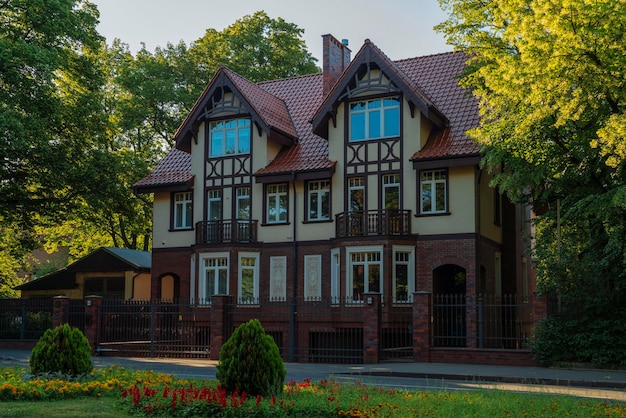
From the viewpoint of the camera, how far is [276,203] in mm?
32844

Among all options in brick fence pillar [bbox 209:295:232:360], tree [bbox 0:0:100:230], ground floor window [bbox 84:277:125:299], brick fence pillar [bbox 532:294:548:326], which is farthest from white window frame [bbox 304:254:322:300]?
ground floor window [bbox 84:277:125:299]

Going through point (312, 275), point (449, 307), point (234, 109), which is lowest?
point (449, 307)

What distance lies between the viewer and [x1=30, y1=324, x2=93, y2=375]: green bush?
593 inches

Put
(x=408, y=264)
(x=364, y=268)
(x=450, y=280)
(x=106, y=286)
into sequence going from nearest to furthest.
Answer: (x=408, y=264), (x=364, y=268), (x=450, y=280), (x=106, y=286)

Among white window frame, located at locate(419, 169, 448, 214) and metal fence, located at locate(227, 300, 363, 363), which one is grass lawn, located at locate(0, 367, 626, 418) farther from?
white window frame, located at locate(419, 169, 448, 214)

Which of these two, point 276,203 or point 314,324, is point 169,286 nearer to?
point 276,203

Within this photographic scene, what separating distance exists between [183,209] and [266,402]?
2354cm

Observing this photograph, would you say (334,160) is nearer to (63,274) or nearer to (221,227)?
(221,227)

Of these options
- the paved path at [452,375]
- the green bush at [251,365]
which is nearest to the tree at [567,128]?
the paved path at [452,375]

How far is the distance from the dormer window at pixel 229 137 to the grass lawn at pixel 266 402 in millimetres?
19864

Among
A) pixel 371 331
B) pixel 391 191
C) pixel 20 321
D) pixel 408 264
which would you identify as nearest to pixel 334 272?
pixel 408 264

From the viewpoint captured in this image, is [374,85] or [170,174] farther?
[170,174]

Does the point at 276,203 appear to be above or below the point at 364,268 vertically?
above

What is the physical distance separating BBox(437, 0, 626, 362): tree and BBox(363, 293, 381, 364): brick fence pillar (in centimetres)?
514
